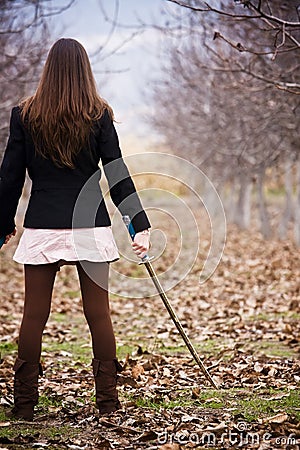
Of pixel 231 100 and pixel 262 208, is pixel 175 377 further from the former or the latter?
pixel 262 208

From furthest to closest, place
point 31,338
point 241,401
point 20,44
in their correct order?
point 20,44 → point 241,401 → point 31,338

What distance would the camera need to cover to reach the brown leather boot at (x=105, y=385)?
14.7ft

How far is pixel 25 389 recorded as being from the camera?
4.41 m

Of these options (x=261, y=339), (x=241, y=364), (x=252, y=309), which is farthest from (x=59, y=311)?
(x=241, y=364)

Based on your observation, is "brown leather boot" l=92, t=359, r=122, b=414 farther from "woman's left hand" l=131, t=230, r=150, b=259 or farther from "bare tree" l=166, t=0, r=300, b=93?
"bare tree" l=166, t=0, r=300, b=93

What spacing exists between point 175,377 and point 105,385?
48.9 inches

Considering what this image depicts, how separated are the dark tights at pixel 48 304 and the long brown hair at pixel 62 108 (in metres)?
0.64

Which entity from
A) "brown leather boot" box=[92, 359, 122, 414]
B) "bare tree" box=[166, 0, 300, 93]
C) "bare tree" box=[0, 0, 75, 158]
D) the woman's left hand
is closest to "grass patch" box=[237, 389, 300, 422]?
"brown leather boot" box=[92, 359, 122, 414]

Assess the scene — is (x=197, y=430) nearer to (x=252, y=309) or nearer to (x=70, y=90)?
(x=70, y=90)

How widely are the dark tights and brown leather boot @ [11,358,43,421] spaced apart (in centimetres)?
5

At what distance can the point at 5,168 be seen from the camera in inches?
171

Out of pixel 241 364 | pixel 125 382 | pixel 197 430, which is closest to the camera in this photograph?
pixel 197 430

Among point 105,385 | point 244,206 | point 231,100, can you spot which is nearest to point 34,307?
point 105,385

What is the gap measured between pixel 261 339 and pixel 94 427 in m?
3.51
